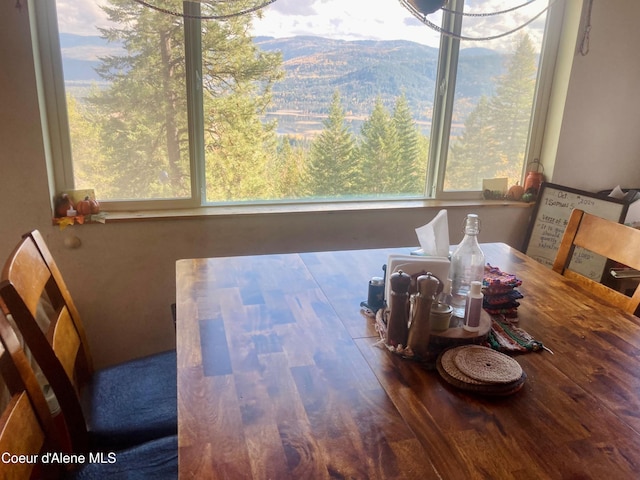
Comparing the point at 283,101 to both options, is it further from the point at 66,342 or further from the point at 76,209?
the point at 66,342

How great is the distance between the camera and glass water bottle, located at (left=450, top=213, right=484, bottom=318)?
4.31ft

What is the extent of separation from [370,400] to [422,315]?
23 cm

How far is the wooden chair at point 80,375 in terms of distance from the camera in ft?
3.80

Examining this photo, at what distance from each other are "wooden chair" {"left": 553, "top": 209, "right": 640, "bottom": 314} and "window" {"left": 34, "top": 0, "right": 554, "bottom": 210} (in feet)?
3.04

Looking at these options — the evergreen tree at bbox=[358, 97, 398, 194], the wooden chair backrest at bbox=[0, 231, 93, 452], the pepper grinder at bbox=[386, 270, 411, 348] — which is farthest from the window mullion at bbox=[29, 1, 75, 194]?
the pepper grinder at bbox=[386, 270, 411, 348]

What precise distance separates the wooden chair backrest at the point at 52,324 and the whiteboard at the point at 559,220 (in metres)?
2.21

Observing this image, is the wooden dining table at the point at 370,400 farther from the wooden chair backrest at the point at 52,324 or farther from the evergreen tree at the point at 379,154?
the evergreen tree at the point at 379,154

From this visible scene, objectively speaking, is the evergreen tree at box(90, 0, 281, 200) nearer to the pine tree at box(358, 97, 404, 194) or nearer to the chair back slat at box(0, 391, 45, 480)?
the pine tree at box(358, 97, 404, 194)

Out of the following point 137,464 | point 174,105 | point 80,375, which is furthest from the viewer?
point 174,105

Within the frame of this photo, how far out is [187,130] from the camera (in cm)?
219

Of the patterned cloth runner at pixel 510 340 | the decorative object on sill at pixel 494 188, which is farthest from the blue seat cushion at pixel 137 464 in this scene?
the decorative object on sill at pixel 494 188

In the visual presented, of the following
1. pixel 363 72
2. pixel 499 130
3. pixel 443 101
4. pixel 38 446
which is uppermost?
pixel 363 72

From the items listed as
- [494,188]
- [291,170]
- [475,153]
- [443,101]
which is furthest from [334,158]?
[494,188]

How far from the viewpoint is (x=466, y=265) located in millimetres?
1356
